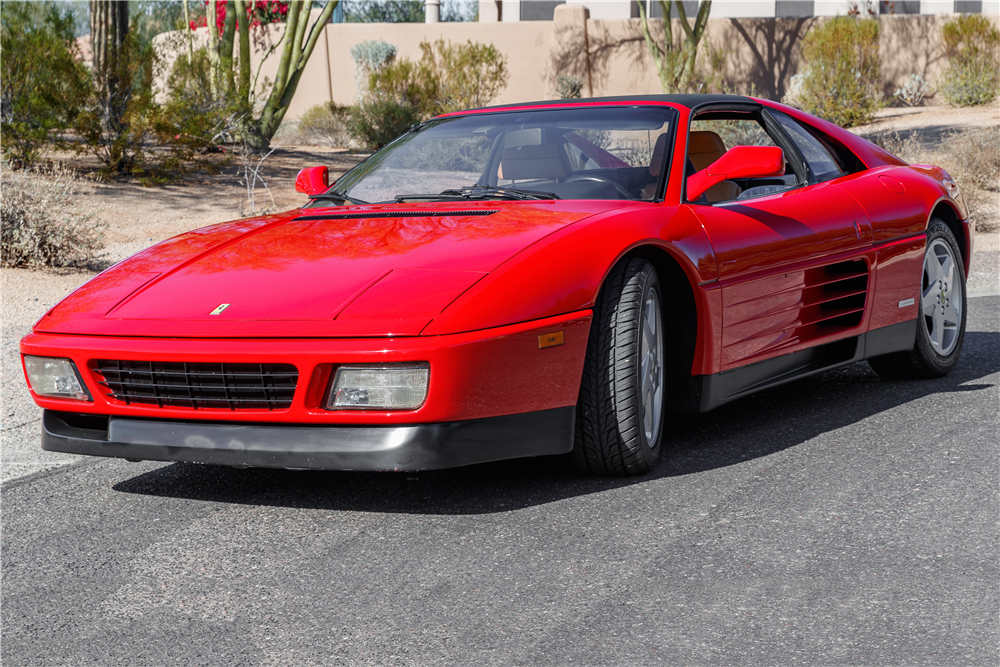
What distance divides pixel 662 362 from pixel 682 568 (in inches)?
45.2

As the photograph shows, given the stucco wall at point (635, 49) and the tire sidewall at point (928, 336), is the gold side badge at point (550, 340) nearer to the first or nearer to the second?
the tire sidewall at point (928, 336)

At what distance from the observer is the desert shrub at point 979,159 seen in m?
14.2

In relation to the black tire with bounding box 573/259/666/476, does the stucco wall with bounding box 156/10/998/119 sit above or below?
above

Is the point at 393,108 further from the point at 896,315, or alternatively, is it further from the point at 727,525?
the point at 727,525

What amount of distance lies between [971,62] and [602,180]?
1013 inches

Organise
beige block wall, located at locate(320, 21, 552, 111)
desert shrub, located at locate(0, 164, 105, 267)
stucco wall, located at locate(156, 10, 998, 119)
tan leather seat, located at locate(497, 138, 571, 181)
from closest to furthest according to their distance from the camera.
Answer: tan leather seat, located at locate(497, 138, 571, 181) < desert shrub, located at locate(0, 164, 105, 267) < stucco wall, located at locate(156, 10, 998, 119) < beige block wall, located at locate(320, 21, 552, 111)

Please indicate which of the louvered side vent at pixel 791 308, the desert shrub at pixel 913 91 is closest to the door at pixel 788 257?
the louvered side vent at pixel 791 308

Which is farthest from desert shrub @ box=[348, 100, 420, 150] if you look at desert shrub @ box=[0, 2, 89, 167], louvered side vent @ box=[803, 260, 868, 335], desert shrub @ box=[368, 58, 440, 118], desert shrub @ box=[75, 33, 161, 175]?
louvered side vent @ box=[803, 260, 868, 335]

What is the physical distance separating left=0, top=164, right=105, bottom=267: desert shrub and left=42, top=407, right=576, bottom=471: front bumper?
582 centimetres

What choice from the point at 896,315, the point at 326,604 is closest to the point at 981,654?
the point at 326,604

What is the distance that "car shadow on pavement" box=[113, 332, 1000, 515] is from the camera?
→ 3.65 meters

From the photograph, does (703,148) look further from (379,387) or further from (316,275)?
(379,387)

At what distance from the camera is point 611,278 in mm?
3719

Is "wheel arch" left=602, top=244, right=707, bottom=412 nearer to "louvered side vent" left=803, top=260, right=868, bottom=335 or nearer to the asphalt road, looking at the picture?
the asphalt road
